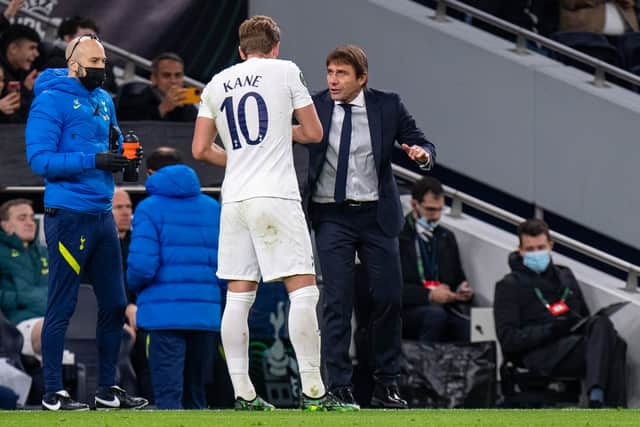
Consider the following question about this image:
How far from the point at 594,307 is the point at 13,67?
523 centimetres

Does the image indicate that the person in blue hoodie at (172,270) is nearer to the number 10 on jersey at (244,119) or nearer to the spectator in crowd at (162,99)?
the number 10 on jersey at (244,119)

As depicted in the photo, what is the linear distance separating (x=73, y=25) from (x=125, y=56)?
0.87 metres

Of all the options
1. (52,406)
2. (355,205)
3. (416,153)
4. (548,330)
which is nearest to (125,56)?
(548,330)

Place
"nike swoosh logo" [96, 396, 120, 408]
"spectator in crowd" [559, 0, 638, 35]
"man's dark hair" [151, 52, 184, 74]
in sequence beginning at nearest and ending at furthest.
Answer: "nike swoosh logo" [96, 396, 120, 408]
"man's dark hair" [151, 52, 184, 74]
"spectator in crowd" [559, 0, 638, 35]

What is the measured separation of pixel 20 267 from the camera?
37.3 ft

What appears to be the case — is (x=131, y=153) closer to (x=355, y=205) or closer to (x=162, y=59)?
(x=355, y=205)

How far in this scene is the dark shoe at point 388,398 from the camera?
29.7ft

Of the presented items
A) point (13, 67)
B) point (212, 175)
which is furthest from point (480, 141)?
point (13, 67)

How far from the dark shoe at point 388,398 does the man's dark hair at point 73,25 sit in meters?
5.48

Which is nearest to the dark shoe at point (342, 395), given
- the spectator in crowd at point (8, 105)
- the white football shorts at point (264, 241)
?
the white football shorts at point (264, 241)

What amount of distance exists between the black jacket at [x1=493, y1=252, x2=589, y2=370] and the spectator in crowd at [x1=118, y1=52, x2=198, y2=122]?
3158 mm

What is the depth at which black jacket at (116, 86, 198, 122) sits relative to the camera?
13172 millimetres

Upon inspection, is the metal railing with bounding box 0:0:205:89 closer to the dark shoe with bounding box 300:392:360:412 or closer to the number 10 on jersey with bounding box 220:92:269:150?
the number 10 on jersey with bounding box 220:92:269:150

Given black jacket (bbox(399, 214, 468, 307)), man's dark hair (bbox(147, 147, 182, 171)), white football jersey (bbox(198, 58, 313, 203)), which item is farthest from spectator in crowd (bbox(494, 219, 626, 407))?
white football jersey (bbox(198, 58, 313, 203))
